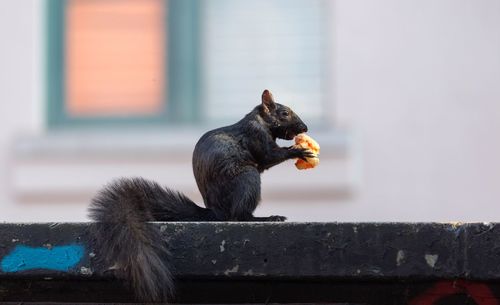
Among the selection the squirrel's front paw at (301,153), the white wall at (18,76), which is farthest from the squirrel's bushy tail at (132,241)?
the white wall at (18,76)

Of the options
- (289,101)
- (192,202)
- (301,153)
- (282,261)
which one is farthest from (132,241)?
(289,101)

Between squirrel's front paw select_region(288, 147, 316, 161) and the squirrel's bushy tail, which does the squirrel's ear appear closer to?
squirrel's front paw select_region(288, 147, 316, 161)

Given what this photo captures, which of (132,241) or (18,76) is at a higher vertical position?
(132,241)

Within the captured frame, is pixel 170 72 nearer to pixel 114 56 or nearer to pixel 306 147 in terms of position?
pixel 114 56

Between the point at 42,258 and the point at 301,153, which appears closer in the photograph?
the point at 42,258

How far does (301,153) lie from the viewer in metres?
3.83

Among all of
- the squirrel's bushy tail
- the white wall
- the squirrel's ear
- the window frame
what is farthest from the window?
the squirrel's bushy tail

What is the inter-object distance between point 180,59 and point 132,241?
17.3 feet

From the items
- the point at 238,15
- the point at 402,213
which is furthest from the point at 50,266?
the point at 238,15

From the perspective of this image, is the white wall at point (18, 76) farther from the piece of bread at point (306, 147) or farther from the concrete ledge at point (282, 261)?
the concrete ledge at point (282, 261)

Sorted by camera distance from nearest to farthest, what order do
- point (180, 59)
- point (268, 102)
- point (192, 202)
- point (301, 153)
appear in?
point (192, 202) → point (301, 153) → point (268, 102) → point (180, 59)

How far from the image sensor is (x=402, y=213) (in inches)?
294

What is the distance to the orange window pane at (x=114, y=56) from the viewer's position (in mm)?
8078

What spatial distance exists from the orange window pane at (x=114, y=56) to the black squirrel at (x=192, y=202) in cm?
416
